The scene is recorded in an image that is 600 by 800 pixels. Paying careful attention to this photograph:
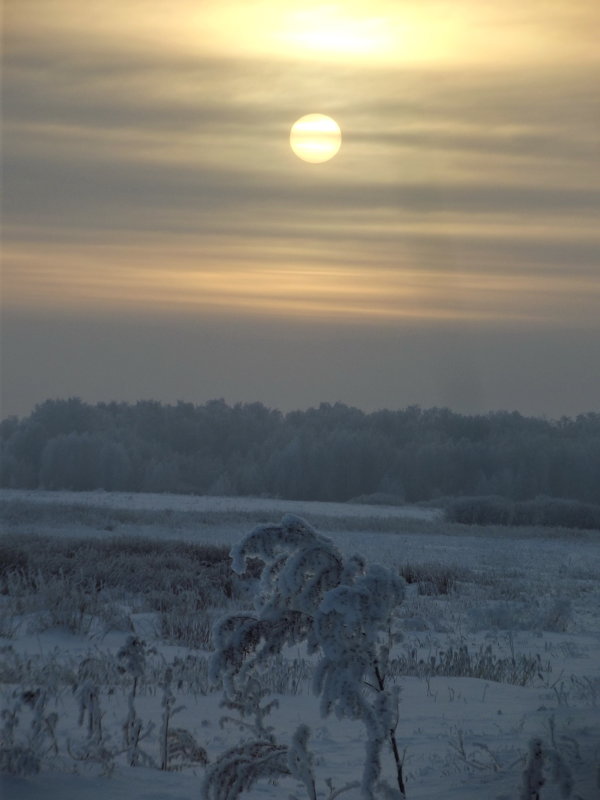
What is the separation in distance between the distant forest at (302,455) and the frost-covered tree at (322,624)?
186 feet

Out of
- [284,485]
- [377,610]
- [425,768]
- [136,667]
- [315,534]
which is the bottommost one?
[425,768]

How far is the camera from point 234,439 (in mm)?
73562

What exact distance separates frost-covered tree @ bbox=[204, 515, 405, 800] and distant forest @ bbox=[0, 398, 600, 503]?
56.7 metres

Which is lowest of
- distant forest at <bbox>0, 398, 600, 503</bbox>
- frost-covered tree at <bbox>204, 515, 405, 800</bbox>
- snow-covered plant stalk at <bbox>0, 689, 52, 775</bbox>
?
snow-covered plant stalk at <bbox>0, 689, 52, 775</bbox>

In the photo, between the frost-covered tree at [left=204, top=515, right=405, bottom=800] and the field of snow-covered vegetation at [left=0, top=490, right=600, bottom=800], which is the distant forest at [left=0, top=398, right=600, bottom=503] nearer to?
the field of snow-covered vegetation at [left=0, top=490, right=600, bottom=800]

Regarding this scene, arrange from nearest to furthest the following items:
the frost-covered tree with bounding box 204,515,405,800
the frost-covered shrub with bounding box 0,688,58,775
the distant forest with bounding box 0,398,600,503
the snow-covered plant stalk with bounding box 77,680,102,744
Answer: the frost-covered tree with bounding box 204,515,405,800, the frost-covered shrub with bounding box 0,688,58,775, the snow-covered plant stalk with bounding box 77,680,102,744, the distant forest with bounding box 0,398,600,503

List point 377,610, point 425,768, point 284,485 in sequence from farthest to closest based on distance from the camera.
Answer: point 284,485 → point 425,768 → point 377,610

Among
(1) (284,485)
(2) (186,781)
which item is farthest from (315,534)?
(1) (284,485)

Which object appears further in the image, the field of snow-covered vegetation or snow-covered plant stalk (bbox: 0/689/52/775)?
snow-covered plant stalk (bbox: 0/689/52/775)

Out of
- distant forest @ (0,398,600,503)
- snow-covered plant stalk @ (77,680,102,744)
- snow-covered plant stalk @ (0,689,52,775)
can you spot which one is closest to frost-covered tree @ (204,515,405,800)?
snow-covered plant stalk @ (0,689,52,775)

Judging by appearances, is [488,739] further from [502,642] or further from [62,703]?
[502,642]

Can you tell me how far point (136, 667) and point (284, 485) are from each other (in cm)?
6049

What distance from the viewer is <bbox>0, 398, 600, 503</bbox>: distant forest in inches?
2527

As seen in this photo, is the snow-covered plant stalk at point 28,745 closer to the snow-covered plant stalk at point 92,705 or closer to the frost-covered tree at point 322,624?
the snow-covered plant stalk at point 92,705
